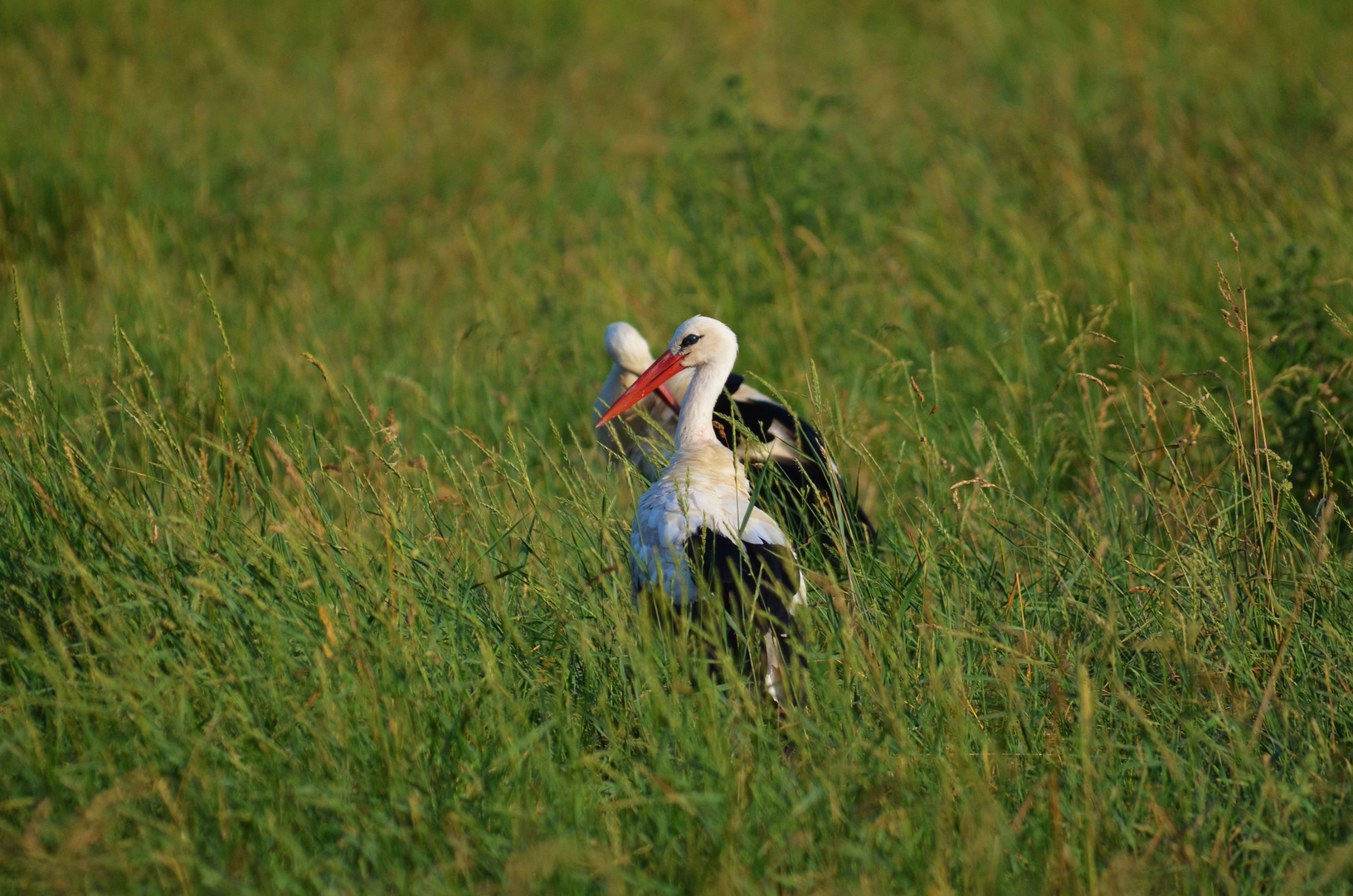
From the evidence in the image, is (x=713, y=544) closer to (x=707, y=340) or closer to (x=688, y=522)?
(x=688, y=522)

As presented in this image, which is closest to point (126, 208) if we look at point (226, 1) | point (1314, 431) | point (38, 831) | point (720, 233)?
point (720, 233)

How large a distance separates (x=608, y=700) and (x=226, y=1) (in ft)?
28.0

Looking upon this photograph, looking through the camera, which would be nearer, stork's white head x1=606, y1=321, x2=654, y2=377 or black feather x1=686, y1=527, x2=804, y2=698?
black feather x1=686, y1=527, x2=804, y2=698

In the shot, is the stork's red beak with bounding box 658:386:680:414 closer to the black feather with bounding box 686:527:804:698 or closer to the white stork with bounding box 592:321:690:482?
the white stork with bounding box 592:321:690:482

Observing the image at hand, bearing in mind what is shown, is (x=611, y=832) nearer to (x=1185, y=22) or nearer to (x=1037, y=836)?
(x=1037, y=836)

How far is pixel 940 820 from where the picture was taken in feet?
5.99

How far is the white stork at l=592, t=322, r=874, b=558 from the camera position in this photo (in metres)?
2.94

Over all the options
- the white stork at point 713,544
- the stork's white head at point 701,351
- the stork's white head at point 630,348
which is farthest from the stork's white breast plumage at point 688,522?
the stork's white head at point 630,348

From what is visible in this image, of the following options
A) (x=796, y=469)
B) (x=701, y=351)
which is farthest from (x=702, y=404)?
(x=796, y=469)

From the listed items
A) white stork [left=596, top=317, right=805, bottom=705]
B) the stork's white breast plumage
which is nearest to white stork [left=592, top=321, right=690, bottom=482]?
white stork [left=596, top=317, right=805, bottom=705]

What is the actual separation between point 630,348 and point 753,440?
1664 mm

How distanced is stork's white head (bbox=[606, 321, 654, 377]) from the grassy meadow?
0.87ft

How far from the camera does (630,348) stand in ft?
14.1

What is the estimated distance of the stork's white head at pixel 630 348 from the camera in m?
4.31
